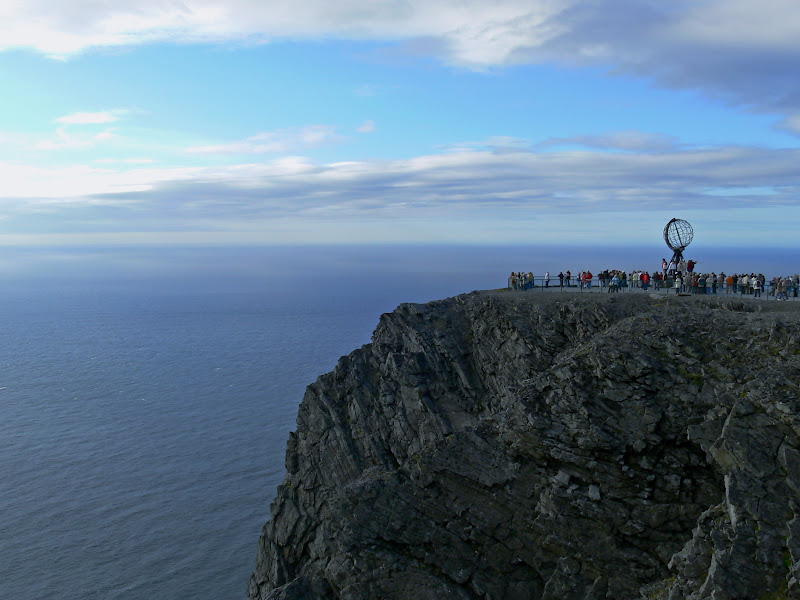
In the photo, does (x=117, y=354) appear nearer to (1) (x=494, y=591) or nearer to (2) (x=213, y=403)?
(2) (x=213, y=403)

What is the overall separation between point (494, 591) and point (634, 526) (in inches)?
251

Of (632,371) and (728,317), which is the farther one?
(728,317)

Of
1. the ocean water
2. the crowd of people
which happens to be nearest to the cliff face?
the crowd of people

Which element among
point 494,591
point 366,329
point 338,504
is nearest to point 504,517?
point 494,591

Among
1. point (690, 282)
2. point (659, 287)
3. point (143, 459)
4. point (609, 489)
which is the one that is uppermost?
point (690, 282)

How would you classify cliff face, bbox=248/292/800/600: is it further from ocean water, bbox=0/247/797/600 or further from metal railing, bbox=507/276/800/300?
ocean water, bbox=0/247/797/600

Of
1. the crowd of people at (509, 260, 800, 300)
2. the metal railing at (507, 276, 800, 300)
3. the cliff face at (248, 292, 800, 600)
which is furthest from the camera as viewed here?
the metal railing at (507, 276, 800, 300)

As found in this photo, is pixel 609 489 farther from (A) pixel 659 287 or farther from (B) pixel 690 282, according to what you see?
(A) pixel 659 287

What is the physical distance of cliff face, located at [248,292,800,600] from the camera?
21.8 meters

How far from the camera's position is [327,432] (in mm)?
40094

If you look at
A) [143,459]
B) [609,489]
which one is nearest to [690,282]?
[609,489]

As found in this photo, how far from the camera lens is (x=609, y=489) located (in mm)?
26031

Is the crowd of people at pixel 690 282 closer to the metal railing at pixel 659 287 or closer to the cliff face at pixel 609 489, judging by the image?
the metal railing at pixel 659 287

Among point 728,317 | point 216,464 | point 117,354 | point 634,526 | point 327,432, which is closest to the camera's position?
point 634,526
